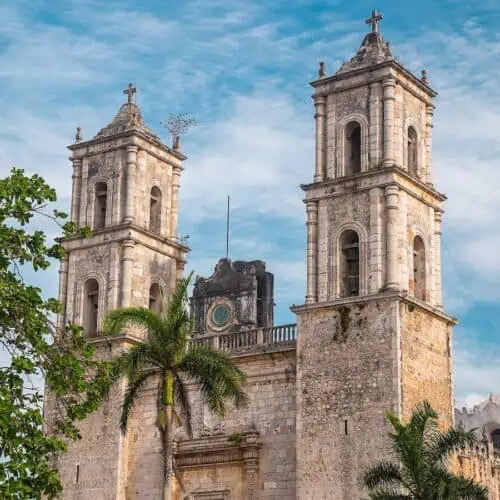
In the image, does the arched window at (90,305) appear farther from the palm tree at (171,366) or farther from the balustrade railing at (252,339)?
the palm tree at (171,366)

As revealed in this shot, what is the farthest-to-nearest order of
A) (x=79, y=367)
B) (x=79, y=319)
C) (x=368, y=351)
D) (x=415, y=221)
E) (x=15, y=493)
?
(x=79, y=319) → (x=415, y=221) → (x=368, y=351) → (x=79, y=367) → (x=15, y=493)

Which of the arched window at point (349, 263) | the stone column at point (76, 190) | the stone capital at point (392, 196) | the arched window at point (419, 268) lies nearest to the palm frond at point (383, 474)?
the arched window at point (349, 263)

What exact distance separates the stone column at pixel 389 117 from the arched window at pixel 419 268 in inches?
100

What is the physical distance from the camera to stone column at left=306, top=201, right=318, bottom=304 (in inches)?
1344

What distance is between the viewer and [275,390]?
34438mm

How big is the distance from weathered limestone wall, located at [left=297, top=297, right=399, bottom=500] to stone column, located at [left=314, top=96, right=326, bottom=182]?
12.9 ft

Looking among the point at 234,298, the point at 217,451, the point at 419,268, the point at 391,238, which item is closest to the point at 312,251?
the point at 391,238

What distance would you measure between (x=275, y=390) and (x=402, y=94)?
8.65 meters

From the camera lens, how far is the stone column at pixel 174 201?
40681mm

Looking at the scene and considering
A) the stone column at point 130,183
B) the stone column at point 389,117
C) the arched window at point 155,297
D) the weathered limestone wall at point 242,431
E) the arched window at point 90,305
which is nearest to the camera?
the weathered limestone wall at point 242,431

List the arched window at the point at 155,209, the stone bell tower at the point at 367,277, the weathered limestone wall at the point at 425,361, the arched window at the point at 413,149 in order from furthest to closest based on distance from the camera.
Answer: the arched window at the point at 155,209 < the arched window at the point at 413,149 < the weathered limestone wall at the point at 425,361 < the stone bell tower at the point at 367,277

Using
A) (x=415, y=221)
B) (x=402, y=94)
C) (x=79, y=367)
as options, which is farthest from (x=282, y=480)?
(x=79, y=367)

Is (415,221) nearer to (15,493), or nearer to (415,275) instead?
(415,275)

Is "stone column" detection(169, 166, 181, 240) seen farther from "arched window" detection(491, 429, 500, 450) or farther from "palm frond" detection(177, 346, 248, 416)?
"arched window" detection(491, 429, 500, 450)
